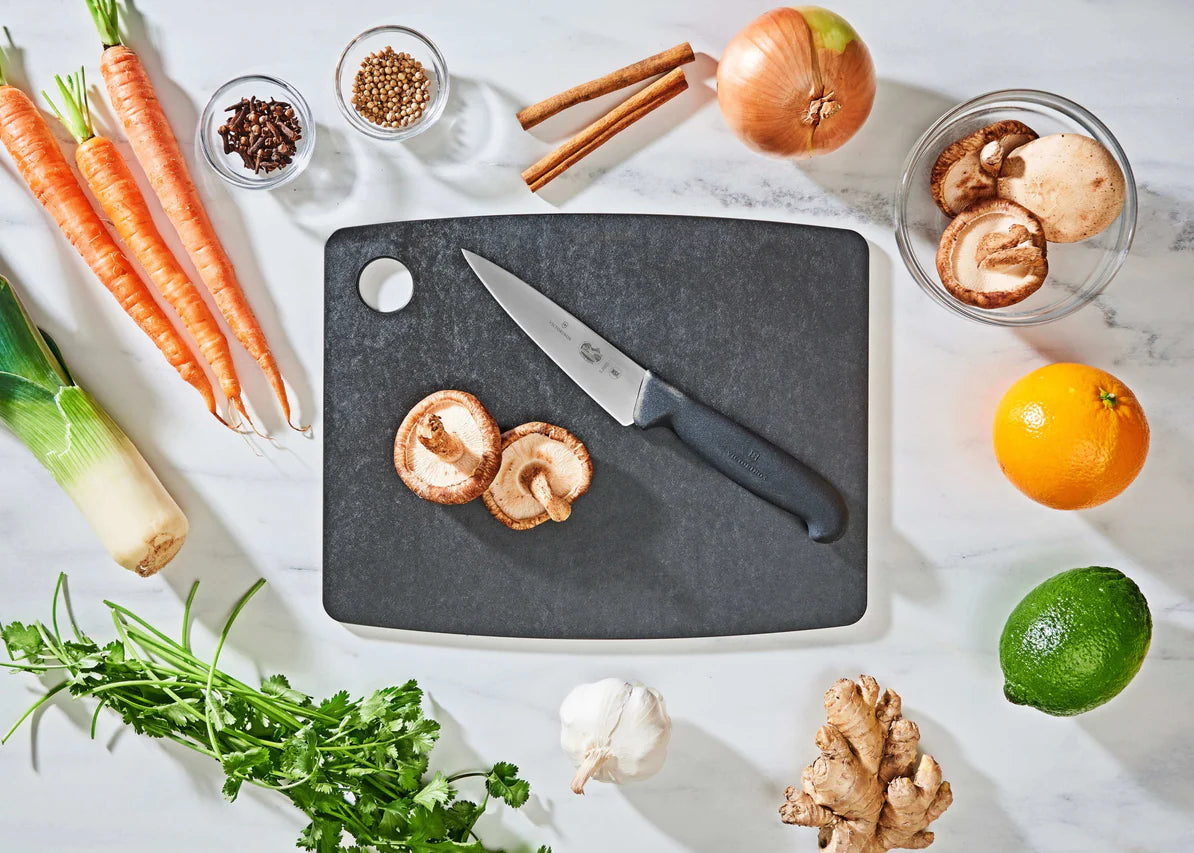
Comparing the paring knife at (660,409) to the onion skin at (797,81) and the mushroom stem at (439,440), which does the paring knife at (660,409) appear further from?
the onion skin at (797,81)

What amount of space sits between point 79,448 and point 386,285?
53 centimetres

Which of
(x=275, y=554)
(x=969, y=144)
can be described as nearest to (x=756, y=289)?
(x=969, y=144)

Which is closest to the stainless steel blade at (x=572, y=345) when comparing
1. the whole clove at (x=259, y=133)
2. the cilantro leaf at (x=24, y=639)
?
the whole clove at (x=259, y=133)

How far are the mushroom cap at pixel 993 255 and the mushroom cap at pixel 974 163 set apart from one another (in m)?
0.02

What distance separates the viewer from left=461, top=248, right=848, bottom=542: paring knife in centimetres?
134

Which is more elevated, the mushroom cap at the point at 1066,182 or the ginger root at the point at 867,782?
the mushroom cap at the point at 1066,182

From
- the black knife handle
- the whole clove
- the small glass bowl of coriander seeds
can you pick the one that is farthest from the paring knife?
the whole clove

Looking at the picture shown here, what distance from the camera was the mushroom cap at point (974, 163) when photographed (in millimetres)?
1286

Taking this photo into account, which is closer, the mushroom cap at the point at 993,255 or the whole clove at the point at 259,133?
the mushroom cap at the point at 993,255

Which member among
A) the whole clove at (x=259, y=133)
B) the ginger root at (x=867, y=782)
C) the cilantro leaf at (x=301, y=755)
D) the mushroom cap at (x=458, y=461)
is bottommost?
the ginger root at (x=867, y=782)

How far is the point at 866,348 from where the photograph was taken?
1.39 meters

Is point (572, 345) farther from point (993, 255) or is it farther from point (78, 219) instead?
point (78, 219)

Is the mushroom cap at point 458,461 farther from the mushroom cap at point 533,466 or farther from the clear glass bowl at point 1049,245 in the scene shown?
the clear glass bowl at point 1049,245

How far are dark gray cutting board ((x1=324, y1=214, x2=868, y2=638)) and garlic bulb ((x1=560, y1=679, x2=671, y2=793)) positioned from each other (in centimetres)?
13
